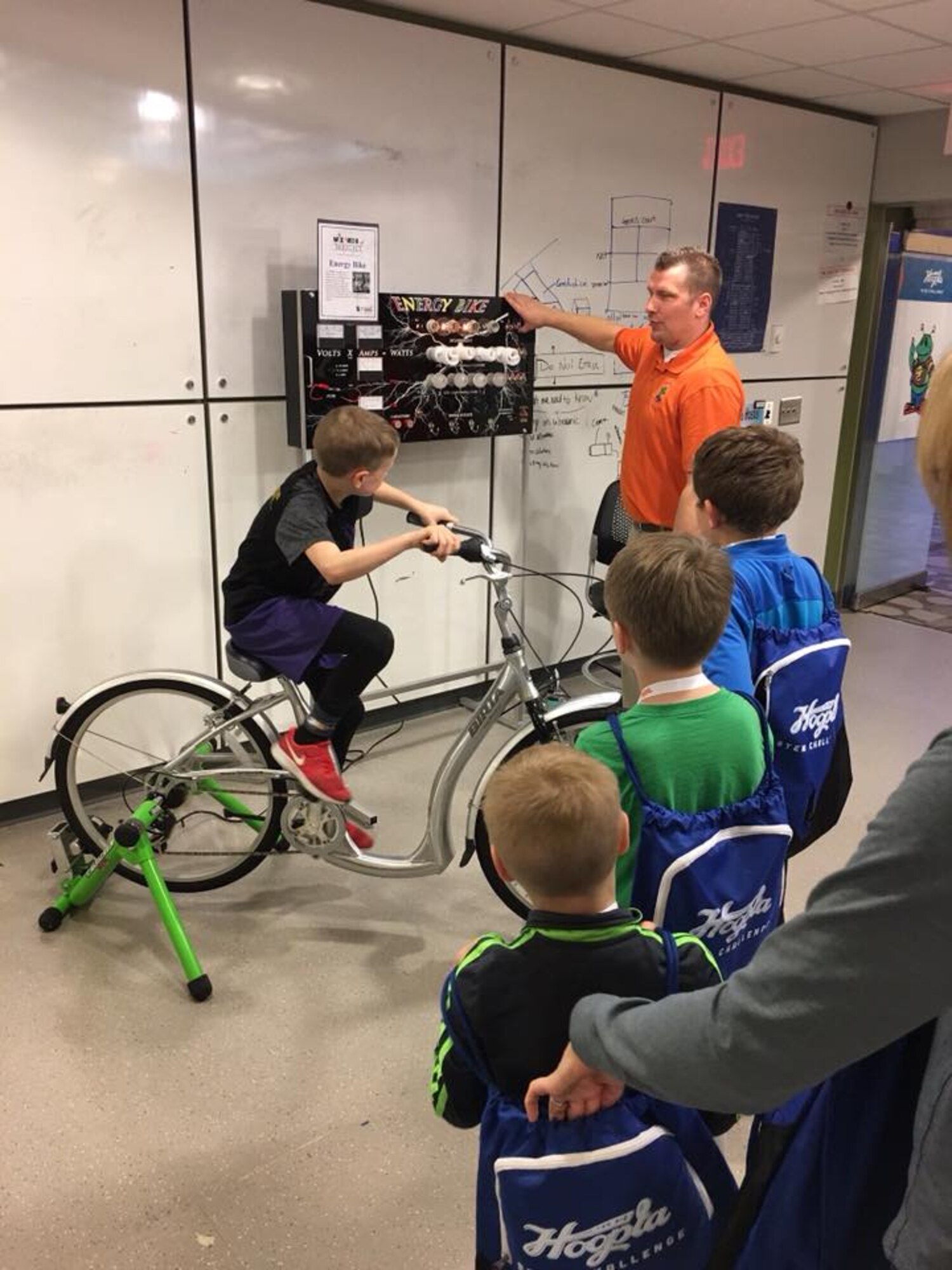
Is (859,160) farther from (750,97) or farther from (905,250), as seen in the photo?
(750,97)

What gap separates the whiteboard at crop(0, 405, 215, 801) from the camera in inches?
111

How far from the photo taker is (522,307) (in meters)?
3.47

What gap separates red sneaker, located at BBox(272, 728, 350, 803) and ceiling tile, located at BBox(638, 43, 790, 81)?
2921 mm

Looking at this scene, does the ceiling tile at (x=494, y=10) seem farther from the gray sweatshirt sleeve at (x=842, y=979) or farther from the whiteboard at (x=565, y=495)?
the gray sweatshirt sleeve at (x=842, y=979)

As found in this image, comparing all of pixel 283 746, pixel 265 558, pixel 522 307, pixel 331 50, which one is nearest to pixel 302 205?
pixel 331 50

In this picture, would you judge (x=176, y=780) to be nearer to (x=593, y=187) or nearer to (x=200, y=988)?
(x=200, y=988)

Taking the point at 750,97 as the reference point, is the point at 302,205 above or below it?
below

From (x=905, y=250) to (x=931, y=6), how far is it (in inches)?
92.7

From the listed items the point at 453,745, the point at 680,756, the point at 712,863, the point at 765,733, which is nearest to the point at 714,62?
the point at 453,745

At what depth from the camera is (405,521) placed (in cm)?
357

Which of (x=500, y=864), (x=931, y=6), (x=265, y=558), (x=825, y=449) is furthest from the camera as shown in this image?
(x=825, y=449)

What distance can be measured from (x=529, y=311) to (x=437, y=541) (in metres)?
1.62

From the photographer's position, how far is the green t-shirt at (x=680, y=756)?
137cm

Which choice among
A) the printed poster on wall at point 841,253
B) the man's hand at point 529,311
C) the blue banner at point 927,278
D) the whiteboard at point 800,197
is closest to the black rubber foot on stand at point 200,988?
the man's hand at point 529,311
